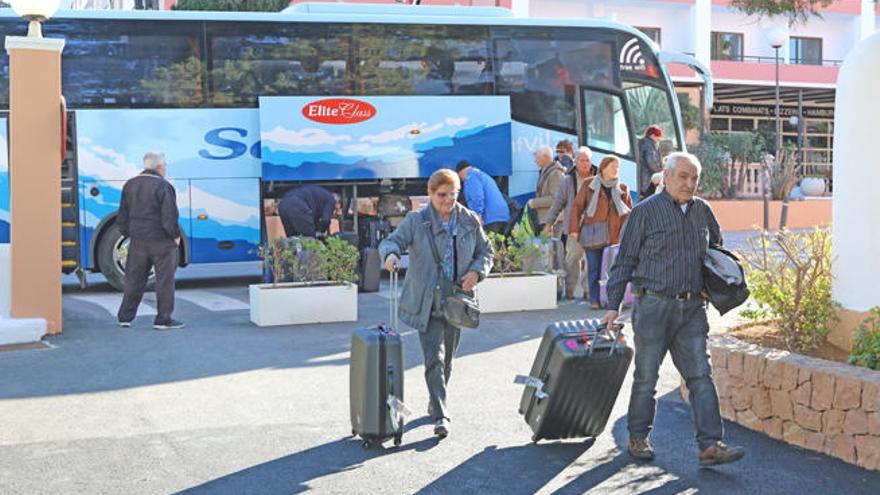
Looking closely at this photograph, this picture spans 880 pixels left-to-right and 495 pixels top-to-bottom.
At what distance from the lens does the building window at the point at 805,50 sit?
140 ft

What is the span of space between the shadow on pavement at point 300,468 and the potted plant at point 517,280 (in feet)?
18.8

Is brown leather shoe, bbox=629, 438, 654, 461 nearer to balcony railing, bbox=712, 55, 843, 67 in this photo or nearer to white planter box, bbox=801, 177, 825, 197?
white planter box, bbox=801, 177, 825, 197

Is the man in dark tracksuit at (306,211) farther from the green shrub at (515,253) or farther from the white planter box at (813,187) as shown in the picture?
the white planter box at (813,187)

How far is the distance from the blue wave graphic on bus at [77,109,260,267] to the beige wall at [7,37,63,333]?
13.3 ft

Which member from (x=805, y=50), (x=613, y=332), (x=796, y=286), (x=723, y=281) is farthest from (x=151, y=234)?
(x=805, y=50)

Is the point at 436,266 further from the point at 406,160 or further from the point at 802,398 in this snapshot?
the point at 406,160

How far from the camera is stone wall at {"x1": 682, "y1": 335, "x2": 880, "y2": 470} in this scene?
20.9 ft

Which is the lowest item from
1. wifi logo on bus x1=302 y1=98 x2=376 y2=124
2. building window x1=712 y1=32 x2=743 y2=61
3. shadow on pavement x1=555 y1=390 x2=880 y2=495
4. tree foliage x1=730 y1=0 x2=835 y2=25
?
shadow on pavement x1=555 y1=390 x2=880 y2=495

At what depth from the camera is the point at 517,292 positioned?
42.4 feet

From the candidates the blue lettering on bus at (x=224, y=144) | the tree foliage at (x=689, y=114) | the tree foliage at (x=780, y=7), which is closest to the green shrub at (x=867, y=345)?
the tree foliage at (x=780, y=7)

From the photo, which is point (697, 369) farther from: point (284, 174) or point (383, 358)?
point (284, 174)

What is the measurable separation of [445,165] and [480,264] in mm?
9664

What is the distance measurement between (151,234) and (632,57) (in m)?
9.34

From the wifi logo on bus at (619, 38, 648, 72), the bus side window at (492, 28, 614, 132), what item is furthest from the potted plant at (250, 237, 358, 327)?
the wifi logo on bus at (619, 38, 648, 72)
